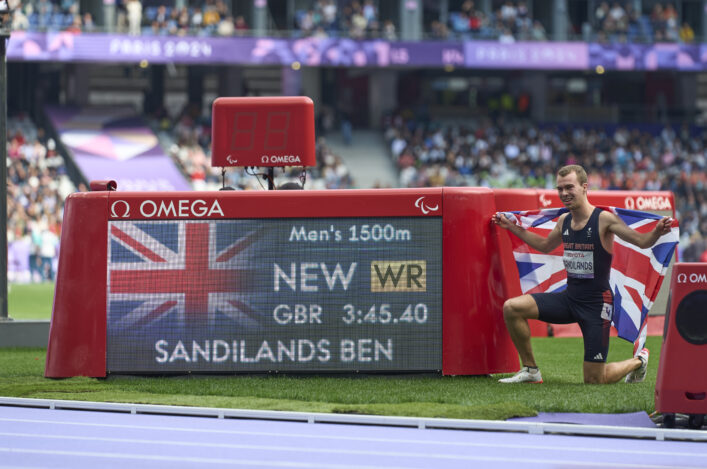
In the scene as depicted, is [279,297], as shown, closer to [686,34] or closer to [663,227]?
[663,227]

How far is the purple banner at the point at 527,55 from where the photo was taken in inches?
1658

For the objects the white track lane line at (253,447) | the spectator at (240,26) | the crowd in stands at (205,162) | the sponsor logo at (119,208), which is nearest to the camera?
the white track lane line at (253,447)

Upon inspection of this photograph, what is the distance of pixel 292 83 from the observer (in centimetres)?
4444

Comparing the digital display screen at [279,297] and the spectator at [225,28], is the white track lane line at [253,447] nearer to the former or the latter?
→ the digital display screen at [279,297]

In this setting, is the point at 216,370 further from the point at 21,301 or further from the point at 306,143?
the point at 21,301

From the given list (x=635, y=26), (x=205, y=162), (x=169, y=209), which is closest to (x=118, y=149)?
(x=205, y=162)

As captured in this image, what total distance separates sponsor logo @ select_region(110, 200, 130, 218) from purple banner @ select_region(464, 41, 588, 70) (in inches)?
1304

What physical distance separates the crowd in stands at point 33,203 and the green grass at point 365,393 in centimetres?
1948

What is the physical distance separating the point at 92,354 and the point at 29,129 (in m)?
30.2

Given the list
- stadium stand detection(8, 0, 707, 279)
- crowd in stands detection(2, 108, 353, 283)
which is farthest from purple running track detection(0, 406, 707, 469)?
stadium stand detection(8, 0, 707, 279)

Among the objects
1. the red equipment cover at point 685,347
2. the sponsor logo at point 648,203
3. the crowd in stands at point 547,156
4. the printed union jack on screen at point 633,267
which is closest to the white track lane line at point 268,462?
the red equipment cover at point 685,347

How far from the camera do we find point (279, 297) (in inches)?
375

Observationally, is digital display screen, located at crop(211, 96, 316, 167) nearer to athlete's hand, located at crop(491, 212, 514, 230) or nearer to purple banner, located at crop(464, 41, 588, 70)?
athlete's hand, located at crop(491, 212, 514, 230)

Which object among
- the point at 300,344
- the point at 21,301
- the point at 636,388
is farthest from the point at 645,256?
the point at 21,301
